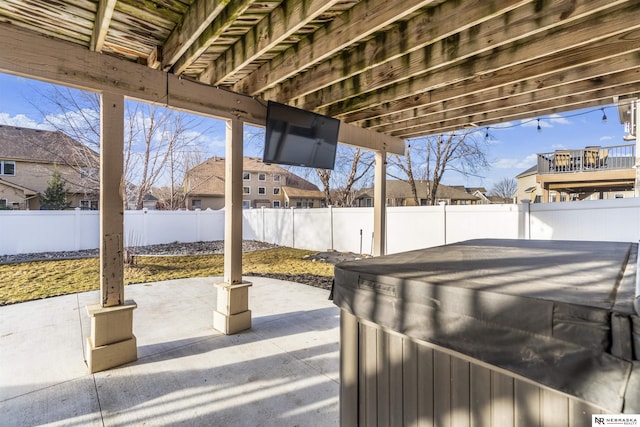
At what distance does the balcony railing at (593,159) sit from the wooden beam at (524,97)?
7.27 meters

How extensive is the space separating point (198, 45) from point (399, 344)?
251cm

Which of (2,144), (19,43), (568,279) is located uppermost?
(2,144)

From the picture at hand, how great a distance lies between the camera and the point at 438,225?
742cm

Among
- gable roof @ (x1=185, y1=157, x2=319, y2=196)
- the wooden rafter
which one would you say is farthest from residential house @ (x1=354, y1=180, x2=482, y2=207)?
the wooden rafter

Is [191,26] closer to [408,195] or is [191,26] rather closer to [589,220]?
[589,220]

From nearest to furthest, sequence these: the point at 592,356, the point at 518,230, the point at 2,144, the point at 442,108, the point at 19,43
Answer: the point at 592,356, the point at 19,43, the point at 442,108, the point at 518,230, the point at 2,144

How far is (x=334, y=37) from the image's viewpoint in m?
2.38

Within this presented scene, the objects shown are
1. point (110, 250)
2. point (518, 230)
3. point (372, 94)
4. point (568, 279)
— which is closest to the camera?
point (568, 279)

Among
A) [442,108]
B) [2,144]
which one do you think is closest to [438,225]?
[442,108]

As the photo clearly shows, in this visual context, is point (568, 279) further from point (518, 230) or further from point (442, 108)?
point (518, 230)

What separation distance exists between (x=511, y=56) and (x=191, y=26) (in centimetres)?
253

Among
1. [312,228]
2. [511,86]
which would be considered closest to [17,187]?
[312,228]

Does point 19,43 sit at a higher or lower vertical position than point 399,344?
higher

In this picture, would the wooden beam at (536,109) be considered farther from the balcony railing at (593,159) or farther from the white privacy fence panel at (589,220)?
the balcony railing at (593,159)
